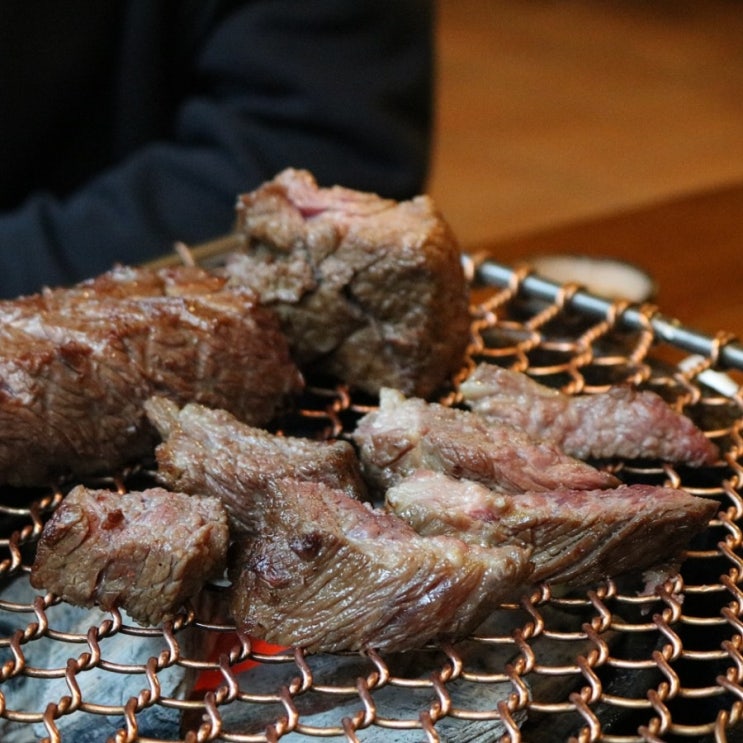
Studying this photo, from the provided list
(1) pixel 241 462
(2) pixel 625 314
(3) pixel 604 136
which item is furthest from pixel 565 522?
(3) pixel 604 136

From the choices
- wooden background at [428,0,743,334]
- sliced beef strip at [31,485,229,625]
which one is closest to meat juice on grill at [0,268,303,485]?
sliced beef strip at [31,485,229,625]

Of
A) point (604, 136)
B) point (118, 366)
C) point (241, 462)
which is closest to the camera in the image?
point (241, 462)

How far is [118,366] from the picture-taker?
210 centimetres

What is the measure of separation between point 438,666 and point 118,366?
860 mm

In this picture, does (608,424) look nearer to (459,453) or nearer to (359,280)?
(459,453)

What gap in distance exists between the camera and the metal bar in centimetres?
243

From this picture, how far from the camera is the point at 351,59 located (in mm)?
4027

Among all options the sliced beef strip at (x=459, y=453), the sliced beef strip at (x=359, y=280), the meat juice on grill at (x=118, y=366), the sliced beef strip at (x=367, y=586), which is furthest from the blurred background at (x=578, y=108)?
the sliced beef strip at (x=367, y=586)

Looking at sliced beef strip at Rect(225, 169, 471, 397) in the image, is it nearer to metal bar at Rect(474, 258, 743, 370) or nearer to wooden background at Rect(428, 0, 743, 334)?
metal bar at Rect(474, 258, 743, 370)

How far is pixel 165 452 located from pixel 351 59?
98.5 inches

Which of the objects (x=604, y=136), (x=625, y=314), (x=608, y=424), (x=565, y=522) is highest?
(x=604, y=136)

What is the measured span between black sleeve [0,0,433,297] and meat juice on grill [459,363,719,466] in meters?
2.06

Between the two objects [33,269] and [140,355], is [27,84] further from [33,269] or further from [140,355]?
[140,355]

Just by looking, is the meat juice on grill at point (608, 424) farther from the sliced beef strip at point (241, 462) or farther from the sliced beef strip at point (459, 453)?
the sliced beef strip at point (241, 462)
